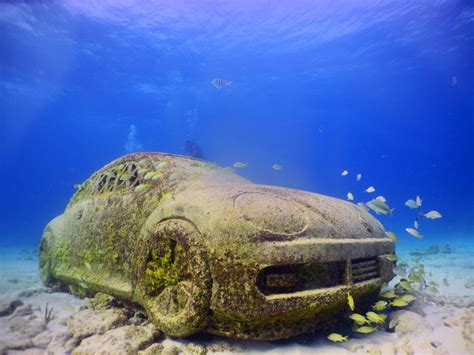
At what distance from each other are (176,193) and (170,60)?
115 feet

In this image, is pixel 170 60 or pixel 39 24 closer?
pixel 39 24

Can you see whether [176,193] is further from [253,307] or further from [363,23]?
[363,23]

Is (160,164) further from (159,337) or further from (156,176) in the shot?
(159,337)

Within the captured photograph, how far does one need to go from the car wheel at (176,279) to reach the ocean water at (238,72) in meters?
7.18

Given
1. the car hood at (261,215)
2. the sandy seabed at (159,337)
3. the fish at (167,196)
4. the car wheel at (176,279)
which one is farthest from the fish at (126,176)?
the sandy seabed at (159,337)

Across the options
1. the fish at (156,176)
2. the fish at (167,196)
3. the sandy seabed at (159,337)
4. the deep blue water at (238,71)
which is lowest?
the sandy seabed at (159,337)

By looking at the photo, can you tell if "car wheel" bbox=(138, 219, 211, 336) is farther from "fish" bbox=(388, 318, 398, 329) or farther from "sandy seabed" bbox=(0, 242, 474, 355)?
"fish" bbox=(388, 318, 398, 329)

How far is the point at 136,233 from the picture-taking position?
3762 mm

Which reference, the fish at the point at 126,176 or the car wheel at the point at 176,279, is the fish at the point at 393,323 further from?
the fish at the point at 126,176

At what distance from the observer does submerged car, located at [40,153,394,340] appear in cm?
260

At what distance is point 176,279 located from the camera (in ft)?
9.79

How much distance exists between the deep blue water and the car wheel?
13.9 meters

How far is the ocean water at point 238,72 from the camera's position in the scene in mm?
25266

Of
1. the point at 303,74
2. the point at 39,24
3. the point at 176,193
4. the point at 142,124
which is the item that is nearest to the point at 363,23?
the point at 303,74
